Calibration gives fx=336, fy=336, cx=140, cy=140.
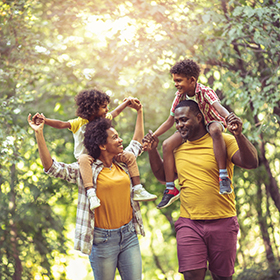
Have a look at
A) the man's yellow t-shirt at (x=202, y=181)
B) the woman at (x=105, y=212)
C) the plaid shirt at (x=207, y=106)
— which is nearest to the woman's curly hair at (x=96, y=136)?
the woman at (x=105, y=212)

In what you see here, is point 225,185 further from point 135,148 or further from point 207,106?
point 135,148

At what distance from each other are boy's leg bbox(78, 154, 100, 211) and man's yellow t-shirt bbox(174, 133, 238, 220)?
1.91 feet

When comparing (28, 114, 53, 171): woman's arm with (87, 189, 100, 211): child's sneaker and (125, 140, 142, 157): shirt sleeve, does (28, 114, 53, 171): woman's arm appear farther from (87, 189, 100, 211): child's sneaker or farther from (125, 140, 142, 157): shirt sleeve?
(125, 140, 142, 157): shirt sleeve

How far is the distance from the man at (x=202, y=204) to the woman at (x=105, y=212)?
27cm

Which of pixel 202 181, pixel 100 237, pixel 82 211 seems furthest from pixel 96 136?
pixel 202 181

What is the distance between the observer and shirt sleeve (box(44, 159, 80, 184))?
6.60 ft

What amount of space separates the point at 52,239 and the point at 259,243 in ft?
9.72

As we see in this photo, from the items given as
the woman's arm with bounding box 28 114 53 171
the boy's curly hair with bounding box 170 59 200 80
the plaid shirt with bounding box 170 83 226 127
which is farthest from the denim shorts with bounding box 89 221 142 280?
the boy's curly hair with bounding box 170 59 200 80

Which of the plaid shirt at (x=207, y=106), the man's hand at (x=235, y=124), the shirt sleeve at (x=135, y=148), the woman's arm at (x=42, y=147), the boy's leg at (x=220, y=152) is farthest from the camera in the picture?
the shirt sleeve at (x=135, y=148)

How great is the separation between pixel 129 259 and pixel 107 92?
278 centimetres

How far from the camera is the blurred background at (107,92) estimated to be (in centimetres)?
436

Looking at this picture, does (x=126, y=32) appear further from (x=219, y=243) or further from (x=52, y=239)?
(x=219, y=243)

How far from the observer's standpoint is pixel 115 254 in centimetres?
205

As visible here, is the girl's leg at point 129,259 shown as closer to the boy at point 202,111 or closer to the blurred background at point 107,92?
the boy at point 202,111
